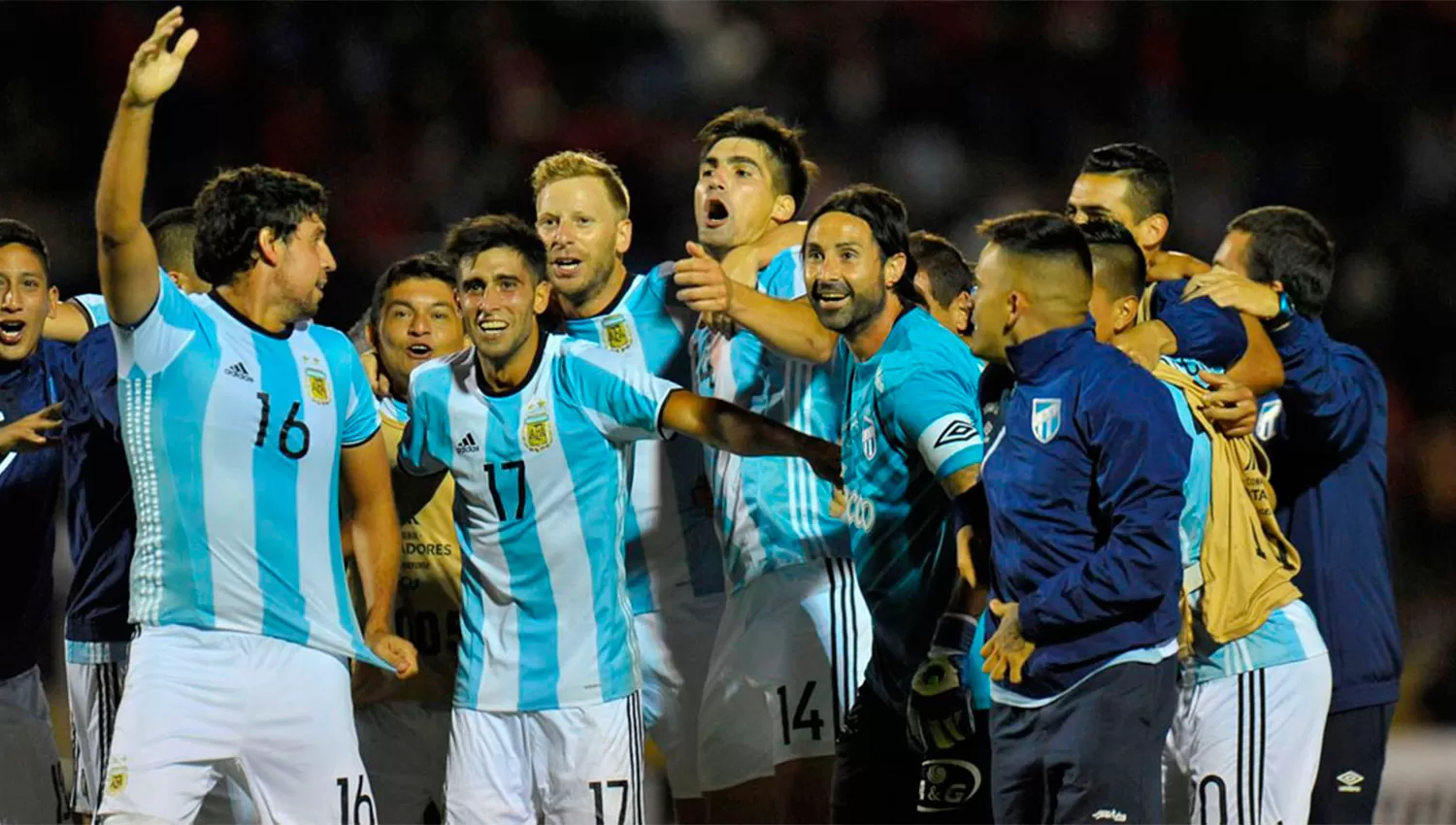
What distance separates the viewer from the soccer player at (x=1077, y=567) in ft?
13.9

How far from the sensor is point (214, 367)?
4.76 metres

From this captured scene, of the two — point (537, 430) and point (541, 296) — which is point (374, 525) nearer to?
point (537, 430)

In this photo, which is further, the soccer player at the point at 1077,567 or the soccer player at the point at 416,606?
the soccer player at the point at 416,606

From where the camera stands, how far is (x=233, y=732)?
463cm

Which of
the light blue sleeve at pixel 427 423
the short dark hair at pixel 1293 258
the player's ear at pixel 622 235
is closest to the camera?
the light blue sleeve at pixel 427 423

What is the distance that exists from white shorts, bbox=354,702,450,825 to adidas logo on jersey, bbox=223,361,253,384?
170 cm

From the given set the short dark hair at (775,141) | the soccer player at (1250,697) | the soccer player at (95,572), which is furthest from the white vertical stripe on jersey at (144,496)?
the soccer player at (1250,697)

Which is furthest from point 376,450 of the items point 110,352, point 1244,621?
point 1244,621

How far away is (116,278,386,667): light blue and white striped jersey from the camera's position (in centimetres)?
470

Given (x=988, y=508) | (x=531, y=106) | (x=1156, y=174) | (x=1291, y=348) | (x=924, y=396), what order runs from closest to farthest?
(x=988, y=508), (x=924, y=396), (x=1291, y=348), (x=1156, y=174), (x=531, y=106)

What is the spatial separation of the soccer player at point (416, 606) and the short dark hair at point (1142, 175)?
7.23ft

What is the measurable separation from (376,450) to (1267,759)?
8.73ft

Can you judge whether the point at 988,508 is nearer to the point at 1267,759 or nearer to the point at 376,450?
the point at 1267,759

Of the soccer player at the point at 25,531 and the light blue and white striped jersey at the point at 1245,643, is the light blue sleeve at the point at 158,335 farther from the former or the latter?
the light blue and white striped jersey at the point at 1245,643
